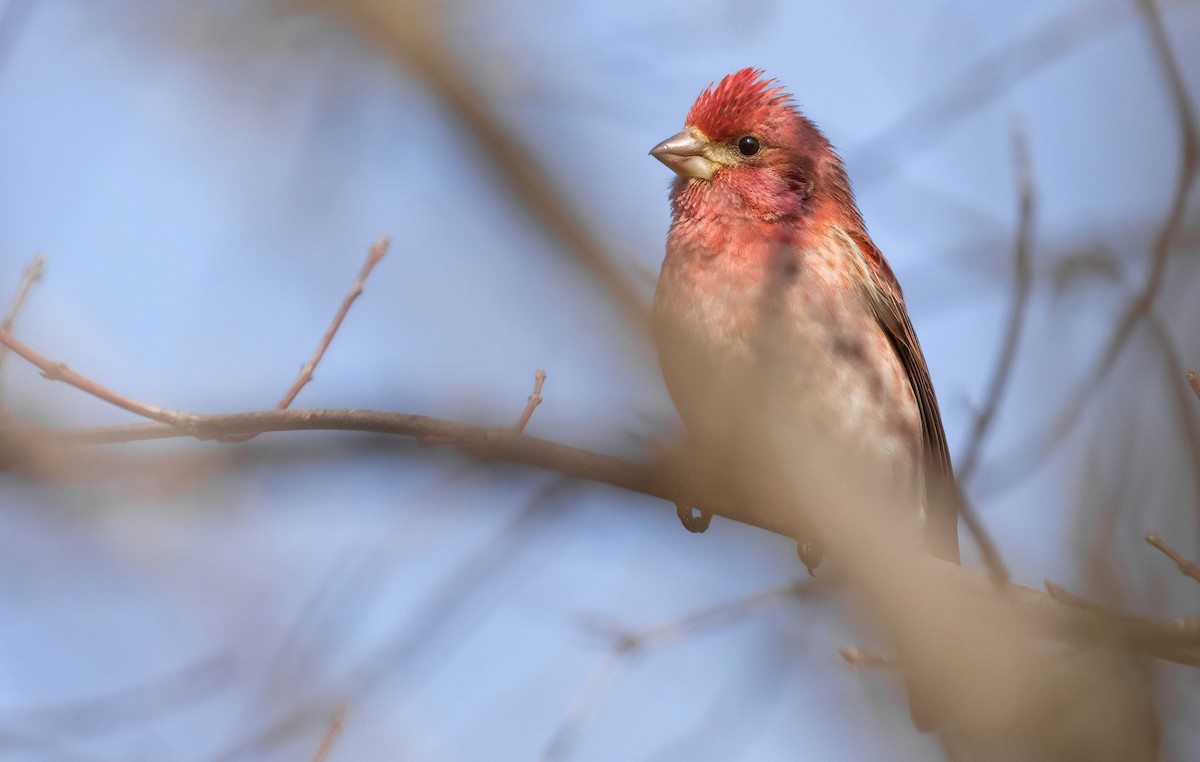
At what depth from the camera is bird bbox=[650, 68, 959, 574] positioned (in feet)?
16.9

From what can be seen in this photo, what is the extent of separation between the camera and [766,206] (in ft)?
18.8

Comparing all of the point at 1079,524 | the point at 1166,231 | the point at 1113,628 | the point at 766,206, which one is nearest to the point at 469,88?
the point at 766,206

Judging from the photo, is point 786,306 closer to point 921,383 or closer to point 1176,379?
point 921,383

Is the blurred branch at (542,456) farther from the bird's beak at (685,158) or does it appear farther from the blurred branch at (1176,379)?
the bird's beak at (685,158)

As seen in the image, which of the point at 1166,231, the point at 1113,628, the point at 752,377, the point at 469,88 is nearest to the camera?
the point at 1113,628

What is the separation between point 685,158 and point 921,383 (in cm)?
158

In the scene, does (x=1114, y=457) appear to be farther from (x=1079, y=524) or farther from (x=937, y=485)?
(x=937, y=485)

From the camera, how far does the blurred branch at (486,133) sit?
3.50 m

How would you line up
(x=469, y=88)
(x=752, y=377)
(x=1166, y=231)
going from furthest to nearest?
1. (x=752, y=377)
2. (x=469, y=88)
3. (x=1166, y=231)

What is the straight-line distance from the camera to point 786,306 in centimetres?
523

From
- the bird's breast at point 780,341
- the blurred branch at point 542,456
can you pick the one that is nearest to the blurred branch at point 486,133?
the blurred branch at point 542,456

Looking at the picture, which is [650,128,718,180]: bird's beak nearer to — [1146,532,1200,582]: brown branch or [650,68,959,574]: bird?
[650,68,959,574]: bird

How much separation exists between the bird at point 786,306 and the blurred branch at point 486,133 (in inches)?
38.3

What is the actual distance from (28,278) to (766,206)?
3158mm
